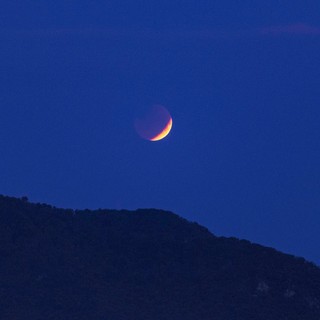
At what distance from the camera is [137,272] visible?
2002 inches

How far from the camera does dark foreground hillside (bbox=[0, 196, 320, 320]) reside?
153 feet

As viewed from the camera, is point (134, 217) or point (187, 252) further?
point (134, 217)

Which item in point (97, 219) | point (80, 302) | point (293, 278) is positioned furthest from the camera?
point (97, 219)

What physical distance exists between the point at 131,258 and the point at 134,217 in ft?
17.8

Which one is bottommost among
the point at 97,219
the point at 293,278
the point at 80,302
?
the point at 80,302

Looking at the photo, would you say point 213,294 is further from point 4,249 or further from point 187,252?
point 4,249

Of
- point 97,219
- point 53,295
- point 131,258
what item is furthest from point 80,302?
point 97,219

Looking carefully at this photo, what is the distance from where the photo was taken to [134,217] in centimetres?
5775

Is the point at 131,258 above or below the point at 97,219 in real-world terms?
below

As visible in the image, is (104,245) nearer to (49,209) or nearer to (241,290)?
(49,209)

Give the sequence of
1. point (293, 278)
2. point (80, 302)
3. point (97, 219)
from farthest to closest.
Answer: point (97, 219) < point (293, 278) < point (80, 302)

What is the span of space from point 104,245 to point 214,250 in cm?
596

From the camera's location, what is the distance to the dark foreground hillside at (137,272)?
46.5 m

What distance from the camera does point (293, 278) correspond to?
1993 inches
